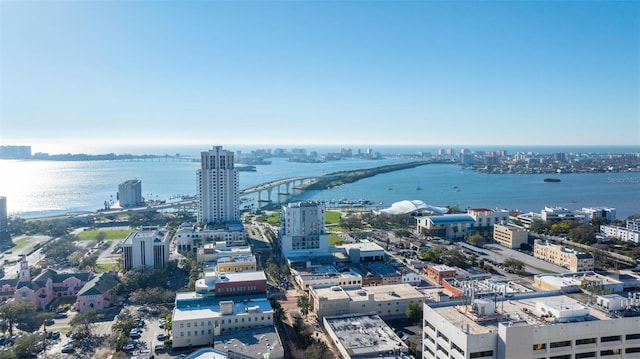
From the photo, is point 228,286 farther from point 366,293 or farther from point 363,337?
point 363,337

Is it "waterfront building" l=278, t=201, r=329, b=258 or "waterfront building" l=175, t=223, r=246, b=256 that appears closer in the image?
"waterfront building" l=278, t=201, r=329, b=258

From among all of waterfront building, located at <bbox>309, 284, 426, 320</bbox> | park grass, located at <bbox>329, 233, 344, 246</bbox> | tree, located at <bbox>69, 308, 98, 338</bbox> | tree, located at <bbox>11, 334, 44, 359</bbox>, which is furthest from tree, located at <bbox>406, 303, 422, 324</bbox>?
park grass, located at <bbox>329, 233, 344, 246</bbox>

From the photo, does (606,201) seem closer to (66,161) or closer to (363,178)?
(363,178)

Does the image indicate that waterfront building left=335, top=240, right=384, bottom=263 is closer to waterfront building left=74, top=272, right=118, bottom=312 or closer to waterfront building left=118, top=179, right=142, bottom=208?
waterfront building left=74, top=272, right=118, bottom=312

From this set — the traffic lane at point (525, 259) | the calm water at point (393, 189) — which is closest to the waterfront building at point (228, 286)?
the traffic lane at point (525, 259)

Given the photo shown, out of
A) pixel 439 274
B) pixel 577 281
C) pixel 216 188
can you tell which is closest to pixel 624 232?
pixel 577 281

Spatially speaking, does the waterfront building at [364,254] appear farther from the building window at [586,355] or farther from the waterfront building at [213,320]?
the building window at [586,355]
